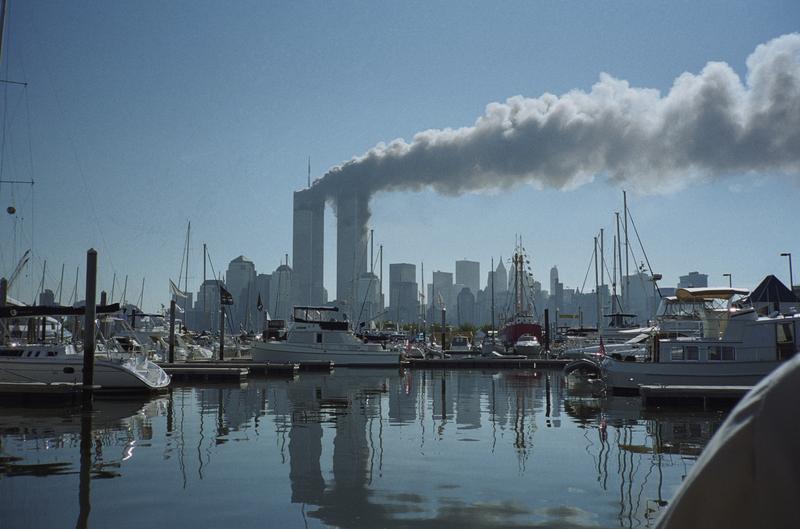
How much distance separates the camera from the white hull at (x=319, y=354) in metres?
55.0

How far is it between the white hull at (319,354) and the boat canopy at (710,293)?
2639cm

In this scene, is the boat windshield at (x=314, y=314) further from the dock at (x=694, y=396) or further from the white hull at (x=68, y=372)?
the dock at (x=694, y=396)

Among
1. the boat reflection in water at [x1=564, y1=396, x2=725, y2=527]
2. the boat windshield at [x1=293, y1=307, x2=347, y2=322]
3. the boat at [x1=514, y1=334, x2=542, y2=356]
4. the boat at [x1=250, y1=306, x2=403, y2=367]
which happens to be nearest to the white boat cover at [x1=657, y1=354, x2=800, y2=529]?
the boat reflection in water at [x1=564, y1=396, x2=725, y2=527]

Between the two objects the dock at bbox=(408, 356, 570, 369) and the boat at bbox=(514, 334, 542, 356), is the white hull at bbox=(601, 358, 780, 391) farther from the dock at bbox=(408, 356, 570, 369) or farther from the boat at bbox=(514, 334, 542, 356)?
the boat at bbox=(514, 334, 542, 356)

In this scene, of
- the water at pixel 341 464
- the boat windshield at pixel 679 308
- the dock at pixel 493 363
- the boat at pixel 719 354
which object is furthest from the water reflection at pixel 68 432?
the dock at pixel 493 363

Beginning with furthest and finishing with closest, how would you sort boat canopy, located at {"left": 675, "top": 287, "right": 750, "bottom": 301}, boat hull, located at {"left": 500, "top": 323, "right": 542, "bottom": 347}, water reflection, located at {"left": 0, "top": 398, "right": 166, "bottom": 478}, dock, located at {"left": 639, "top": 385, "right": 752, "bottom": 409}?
boat hull, located at {"left": 500, "top": 323, "right": 542, "bottom": 347}
boat canopy, located at {"left": 675, "top": 287, "right": 750, "bottom": 301}
dock, located at {"left": 639, "top": 385, "right": 752, "bottom": 409}
water reflection, located at {"left": 0, "top": 398, "right": 166, "bottom": 478}

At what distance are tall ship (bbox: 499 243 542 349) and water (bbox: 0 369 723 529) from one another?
162 ft

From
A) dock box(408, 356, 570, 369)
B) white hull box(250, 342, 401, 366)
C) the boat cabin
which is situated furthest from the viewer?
dock box(408, 356, 570, 369)

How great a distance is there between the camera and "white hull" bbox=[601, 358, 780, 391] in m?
28.8

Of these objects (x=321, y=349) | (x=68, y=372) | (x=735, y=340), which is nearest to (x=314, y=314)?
(x=321, y=349)

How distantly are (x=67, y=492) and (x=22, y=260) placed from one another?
4189cm

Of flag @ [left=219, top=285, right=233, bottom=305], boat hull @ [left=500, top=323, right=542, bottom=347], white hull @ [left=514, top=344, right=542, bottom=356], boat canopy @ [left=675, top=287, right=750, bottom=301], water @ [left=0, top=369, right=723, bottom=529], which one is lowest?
water @ [left=0, top=369, right=723, bottom=529]

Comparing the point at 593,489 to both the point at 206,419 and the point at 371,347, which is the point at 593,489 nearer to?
the point at 206,419

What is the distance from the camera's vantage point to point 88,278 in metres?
24.4
